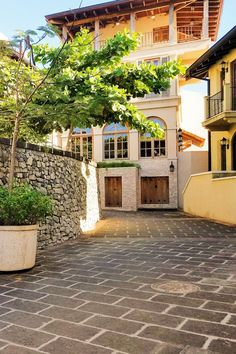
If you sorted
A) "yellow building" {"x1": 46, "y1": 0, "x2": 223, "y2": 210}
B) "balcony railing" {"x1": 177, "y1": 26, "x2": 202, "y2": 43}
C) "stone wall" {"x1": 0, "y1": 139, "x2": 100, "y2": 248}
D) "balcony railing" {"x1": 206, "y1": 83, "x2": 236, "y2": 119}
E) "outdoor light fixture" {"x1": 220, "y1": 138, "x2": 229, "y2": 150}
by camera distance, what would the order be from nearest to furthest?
"stone wall" {"x1": 0, "y1": 139, "x2": 100, "y2": 248} → "balcony railing" {"x1": 206, "y1": 83, "x2": 236, "y2": 119} → "outdoor light fixture" {"x1": 220, "y1": 138, "x2": 229, "y2": 150} → "yellow building" {"x1": 46, "y1": 0, "x2": 223, "y2": 210} → "balcony railing" {"x1": 177, "y1": 26, "x2": 202, "y2": 43}

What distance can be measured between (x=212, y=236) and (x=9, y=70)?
19.7 ft

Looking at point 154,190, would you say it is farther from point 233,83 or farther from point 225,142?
point 233,83

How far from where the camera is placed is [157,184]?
1977 cm

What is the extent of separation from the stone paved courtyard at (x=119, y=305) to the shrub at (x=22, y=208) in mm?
766

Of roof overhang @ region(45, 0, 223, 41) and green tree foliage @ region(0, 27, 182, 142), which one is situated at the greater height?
roof overhang @ region(45, 0, 223, 41)

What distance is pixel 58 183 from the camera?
8391mm

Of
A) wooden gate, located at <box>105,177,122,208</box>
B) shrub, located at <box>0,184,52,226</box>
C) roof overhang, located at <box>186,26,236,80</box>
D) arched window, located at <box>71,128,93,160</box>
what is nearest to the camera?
shrub, located at <box>0,184,52,226</box>

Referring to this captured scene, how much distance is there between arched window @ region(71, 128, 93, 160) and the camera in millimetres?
21172

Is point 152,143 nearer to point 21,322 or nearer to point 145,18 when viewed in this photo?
point 145,18

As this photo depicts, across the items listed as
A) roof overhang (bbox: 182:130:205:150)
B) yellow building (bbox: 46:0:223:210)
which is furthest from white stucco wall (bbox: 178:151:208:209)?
roof overhang (bbox: 182:130:205:150)

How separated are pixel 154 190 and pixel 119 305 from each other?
54.2 ft

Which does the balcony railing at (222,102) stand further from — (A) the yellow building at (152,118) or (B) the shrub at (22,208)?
(B) the shrub at (22,208)

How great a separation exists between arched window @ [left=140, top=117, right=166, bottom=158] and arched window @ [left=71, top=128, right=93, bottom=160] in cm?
328

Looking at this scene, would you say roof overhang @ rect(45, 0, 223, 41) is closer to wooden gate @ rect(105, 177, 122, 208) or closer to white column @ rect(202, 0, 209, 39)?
white column @ rect(202, 0, 209, 39)
